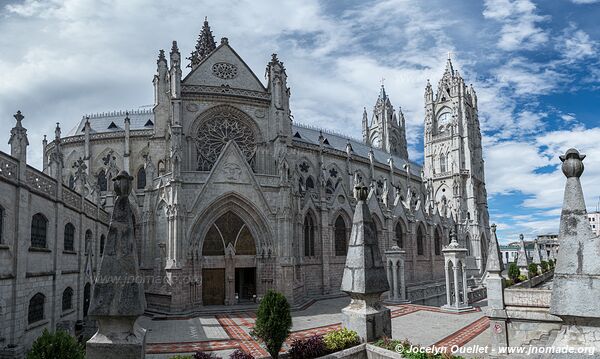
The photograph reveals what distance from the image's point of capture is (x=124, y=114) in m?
42.2

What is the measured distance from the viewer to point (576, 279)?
4.80 metres

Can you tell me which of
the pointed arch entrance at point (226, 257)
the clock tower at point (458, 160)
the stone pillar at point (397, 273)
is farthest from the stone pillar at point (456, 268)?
the clock tower at point (458, 160)

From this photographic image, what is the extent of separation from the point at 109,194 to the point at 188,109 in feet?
27.4

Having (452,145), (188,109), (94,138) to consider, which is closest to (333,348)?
(188,109)

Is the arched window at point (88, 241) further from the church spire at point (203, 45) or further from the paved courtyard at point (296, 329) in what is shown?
the church spire at point (203, 45)

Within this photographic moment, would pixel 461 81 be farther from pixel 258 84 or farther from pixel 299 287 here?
pixel 299 287

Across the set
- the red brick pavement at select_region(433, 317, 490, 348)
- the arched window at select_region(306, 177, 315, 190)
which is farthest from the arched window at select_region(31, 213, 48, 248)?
the arched window at select_region(306, 177, 315, 190)

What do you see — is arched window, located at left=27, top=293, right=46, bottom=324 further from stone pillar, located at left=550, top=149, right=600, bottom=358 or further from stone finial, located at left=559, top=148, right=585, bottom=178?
stone finial, located at left=559, top=148, right=585, bottom=178

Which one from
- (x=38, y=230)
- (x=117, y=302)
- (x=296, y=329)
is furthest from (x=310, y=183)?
(x=117, y=302)

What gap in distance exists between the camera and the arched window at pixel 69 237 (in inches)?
758

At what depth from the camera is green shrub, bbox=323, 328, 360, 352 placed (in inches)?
374

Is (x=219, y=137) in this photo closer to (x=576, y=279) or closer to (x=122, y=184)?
(x=122, y=184)

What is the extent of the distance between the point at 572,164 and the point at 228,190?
903 inches

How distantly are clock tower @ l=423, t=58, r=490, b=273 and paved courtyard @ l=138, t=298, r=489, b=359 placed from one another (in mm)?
36637
